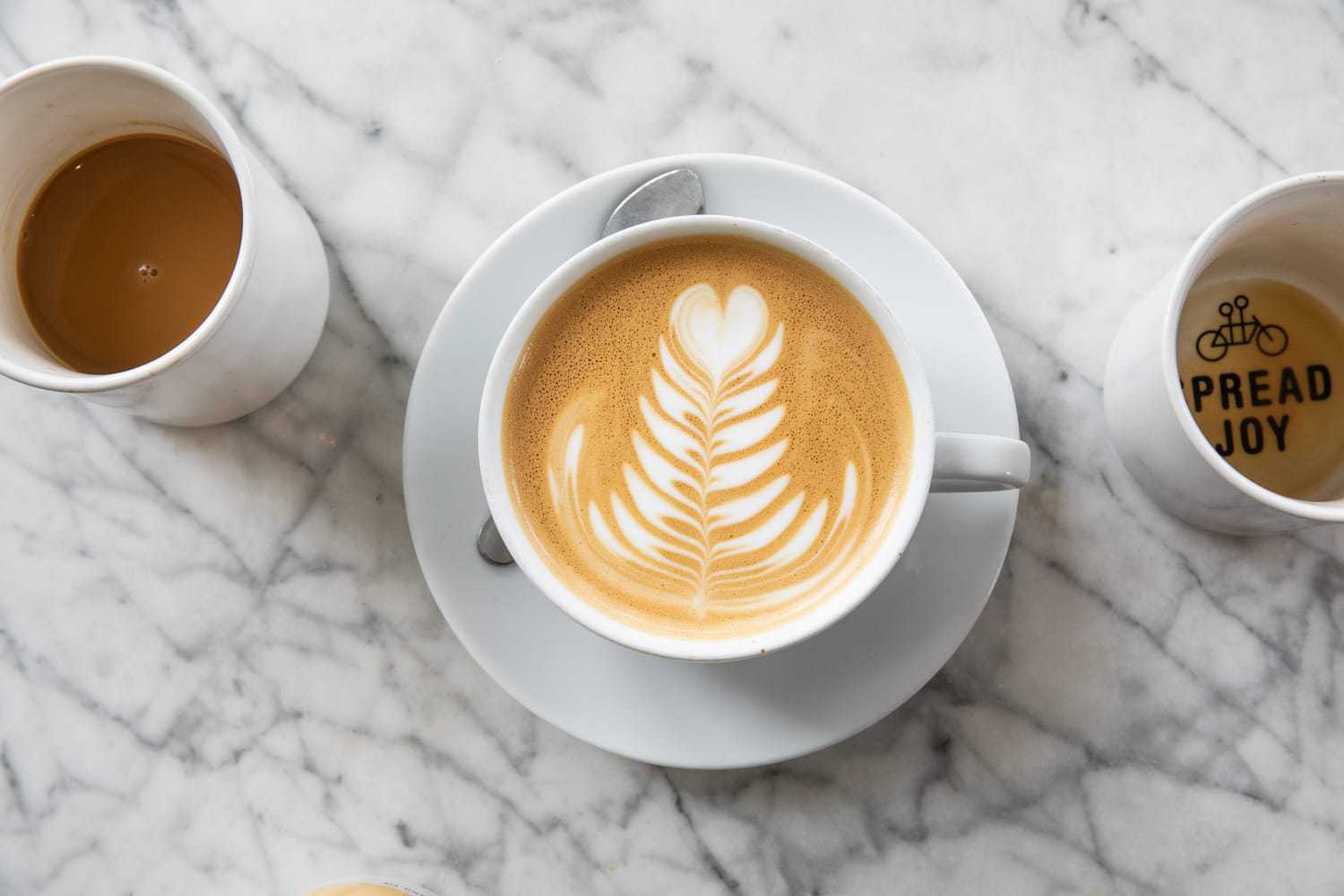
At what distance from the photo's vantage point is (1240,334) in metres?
1.19

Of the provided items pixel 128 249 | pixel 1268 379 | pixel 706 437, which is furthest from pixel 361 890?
pixel 1268 379

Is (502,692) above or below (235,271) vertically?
below

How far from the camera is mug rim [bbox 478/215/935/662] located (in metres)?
0.92

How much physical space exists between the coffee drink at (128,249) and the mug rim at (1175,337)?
0.95 metres

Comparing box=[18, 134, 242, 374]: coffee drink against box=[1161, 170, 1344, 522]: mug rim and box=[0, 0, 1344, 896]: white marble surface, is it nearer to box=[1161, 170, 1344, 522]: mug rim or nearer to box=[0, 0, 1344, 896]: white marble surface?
box=[0, 0, 1344, 896]: white marble surface

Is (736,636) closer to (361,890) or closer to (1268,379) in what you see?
(361,890)

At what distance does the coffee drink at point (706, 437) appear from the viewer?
3.22 feet

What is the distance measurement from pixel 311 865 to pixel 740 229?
2.86ft

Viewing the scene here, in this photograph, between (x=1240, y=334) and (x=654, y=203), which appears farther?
(x=1240, y=334)

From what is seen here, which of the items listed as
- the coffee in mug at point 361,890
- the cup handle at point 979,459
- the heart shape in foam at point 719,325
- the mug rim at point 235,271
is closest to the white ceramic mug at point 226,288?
the mug rim at point 235,271

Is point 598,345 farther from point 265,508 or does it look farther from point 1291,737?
point 1291,737

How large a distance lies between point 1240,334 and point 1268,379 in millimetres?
58

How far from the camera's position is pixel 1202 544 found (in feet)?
3.99

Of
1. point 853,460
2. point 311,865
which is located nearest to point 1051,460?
point 853,460
